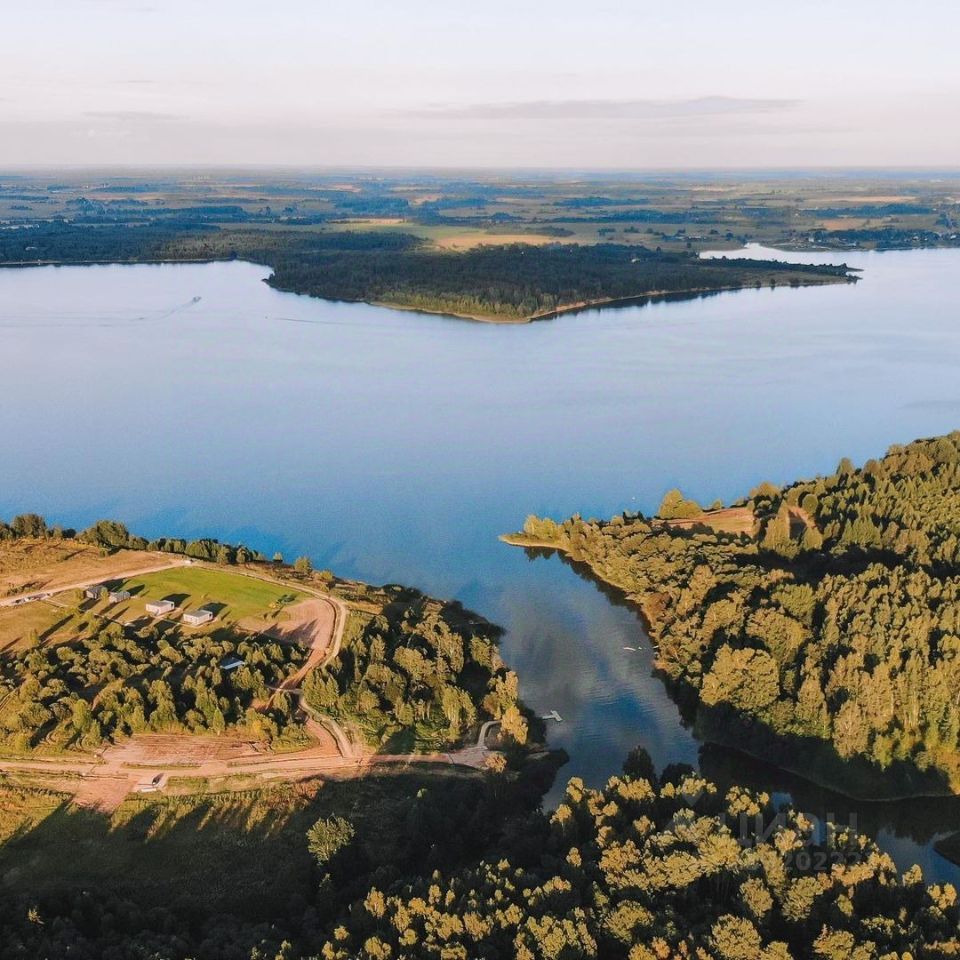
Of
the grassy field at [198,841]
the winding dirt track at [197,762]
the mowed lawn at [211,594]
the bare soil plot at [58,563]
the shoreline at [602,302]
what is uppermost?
the shoreline at [602,302]

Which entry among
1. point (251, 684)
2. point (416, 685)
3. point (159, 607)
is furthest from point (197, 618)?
point (416, 685)

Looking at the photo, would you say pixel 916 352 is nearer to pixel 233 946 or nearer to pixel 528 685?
pixel 528 685

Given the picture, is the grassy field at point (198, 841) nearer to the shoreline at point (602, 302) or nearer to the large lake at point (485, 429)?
the large lake at point (485, 429)

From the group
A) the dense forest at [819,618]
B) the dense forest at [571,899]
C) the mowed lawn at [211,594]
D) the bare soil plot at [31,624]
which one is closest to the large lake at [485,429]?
the dense forest at [819,618]

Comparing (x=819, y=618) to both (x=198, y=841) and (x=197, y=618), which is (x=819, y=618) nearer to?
(x=198, y=841)

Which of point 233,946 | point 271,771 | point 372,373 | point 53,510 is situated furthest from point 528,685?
point 372,373

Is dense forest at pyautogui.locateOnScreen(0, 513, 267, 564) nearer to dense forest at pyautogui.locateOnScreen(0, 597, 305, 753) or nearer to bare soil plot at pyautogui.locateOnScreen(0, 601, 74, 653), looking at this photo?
bare soil plot at pyautogui.locateOnScreen(0, 601, 74, 653)
